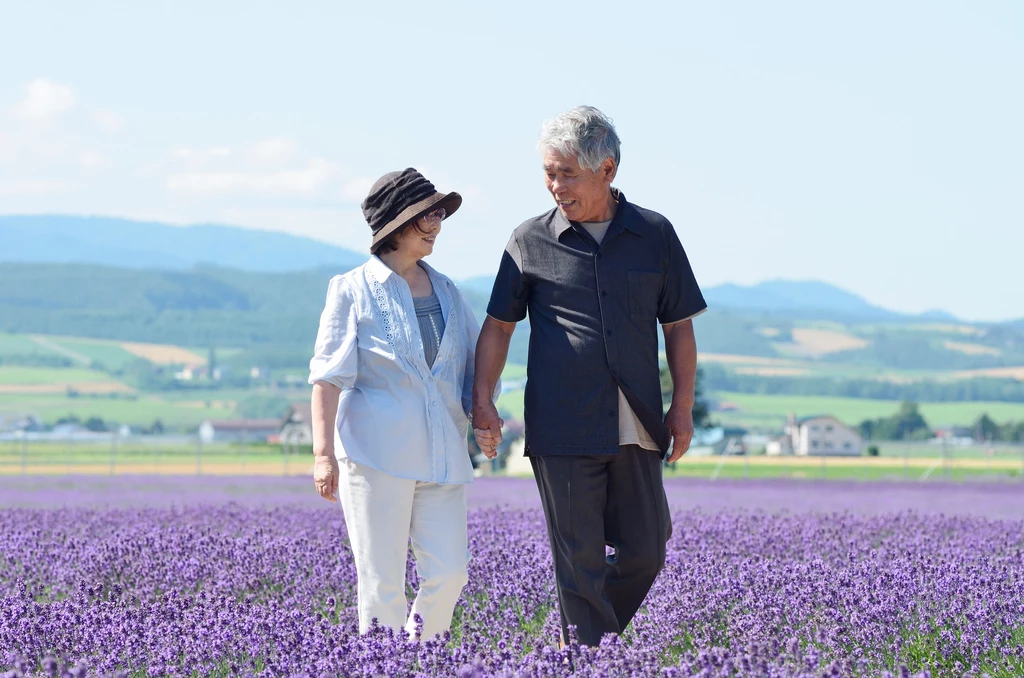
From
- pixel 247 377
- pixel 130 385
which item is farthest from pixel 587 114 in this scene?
pixel 247 377

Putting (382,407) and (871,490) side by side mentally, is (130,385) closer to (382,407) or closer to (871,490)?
(871,490)

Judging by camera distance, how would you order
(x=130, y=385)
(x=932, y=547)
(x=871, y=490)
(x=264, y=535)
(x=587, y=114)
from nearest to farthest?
(x=587, y=114), (x=932, y=547), (x=264, y=535), (x=871, y=490), (x=130, y=385)

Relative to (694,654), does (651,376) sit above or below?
above

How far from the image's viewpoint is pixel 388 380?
4062mm

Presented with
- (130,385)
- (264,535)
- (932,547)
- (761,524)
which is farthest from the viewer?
(130,385)

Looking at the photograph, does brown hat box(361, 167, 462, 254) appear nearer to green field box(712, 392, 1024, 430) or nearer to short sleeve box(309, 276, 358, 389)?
short sleeve box(309, 276, 358, 389)

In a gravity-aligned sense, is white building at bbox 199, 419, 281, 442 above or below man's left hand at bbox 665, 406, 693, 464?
below

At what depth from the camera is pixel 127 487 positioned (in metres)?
19.8

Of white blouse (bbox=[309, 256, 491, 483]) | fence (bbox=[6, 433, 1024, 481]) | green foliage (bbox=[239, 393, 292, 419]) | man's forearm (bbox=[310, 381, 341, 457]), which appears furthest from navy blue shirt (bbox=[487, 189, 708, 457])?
green foliage (bbox=[239, 393, 292, 419])

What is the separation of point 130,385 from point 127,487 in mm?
145559

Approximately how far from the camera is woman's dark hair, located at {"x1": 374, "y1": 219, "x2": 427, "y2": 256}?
13.4 ft

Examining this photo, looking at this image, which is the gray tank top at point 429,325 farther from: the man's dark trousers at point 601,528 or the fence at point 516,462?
the fence at point 516,462

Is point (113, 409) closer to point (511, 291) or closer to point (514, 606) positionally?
point (514, 606)

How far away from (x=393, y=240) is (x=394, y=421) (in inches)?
21.6
